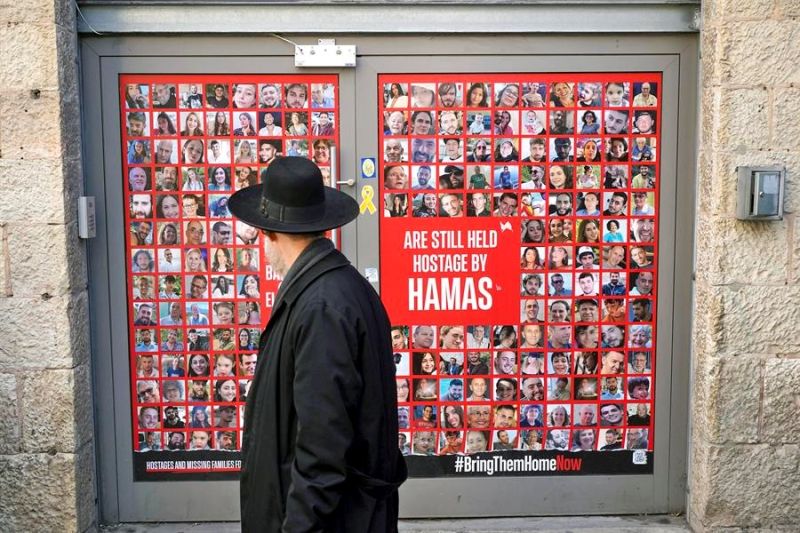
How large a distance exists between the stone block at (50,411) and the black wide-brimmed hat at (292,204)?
1937 millimetres

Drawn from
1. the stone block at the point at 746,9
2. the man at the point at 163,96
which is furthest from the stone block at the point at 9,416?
the stone block at the point at 746,9

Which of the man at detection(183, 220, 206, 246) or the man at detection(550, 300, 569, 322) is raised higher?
the man at detection(183, 220, 206, 246)

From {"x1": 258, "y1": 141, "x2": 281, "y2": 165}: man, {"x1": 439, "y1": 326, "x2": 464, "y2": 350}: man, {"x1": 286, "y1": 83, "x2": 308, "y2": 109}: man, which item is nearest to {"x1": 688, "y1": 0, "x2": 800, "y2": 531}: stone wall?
{"x1": 439, "y1": 326, "x2": 464, "y2": 350}: man

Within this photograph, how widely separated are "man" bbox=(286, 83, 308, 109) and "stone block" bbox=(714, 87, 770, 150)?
2070 mm

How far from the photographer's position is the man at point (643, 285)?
5145mm

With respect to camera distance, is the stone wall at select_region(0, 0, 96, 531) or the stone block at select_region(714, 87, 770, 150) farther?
the stone block at select_region(714, 87, 770, 150)

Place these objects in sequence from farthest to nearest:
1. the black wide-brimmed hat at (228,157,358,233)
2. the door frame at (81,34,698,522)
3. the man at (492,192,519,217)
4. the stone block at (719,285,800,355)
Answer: the man at (492,192,519,217) < the door frame at (81,34,698,522) < the stone block at (719,285,800,355) < the black wide-brimmed hat at (228,157,358,233)

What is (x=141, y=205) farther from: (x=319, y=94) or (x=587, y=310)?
(x=587, y=310)

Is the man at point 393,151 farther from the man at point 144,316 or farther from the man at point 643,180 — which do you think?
the man at point 144,316

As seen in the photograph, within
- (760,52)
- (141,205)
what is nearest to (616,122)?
(760,52)

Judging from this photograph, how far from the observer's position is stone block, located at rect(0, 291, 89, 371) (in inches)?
185

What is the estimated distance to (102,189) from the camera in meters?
4.99

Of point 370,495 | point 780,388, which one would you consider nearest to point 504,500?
point 780,388

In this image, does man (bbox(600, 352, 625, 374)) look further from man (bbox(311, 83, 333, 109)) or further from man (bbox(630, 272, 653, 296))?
man (bbox(311, 83, 333, 109))
